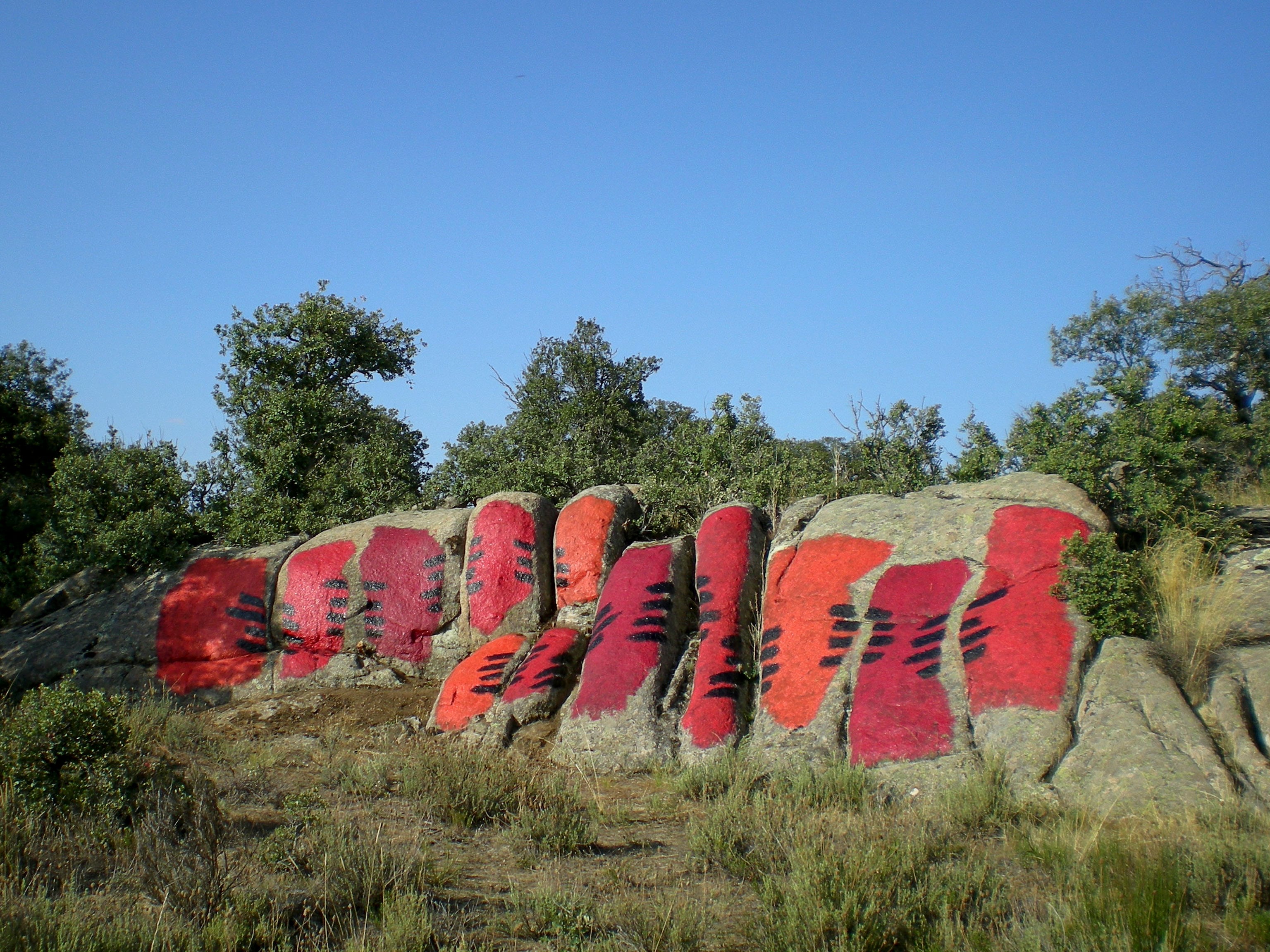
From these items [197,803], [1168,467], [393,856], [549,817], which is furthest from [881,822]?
[1168,467]

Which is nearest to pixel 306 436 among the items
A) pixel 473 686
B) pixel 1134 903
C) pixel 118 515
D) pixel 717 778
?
pixel 118 515

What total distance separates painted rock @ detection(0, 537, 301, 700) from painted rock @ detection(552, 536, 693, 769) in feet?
14.8

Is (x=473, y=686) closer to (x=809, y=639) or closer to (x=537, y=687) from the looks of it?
(x=537, y=687)

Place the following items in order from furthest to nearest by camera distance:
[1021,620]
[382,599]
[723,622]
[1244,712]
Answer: [382,599] → [723,622] → [1021,620] → [1244,712]

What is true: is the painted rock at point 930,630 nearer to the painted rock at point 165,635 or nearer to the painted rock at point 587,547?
the painted rock at point 587,547

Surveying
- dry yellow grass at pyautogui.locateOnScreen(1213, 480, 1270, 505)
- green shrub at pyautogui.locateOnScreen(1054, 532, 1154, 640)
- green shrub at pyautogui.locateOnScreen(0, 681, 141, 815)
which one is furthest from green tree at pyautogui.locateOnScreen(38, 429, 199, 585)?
dry yellow grass at pyautogui.locateOnScreen(1213, 480, 1270, 505)

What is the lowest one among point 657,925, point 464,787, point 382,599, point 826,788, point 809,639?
point 657,925

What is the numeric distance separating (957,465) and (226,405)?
10372 millimetres

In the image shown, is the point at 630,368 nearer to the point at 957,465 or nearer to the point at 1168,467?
the point at 957,465

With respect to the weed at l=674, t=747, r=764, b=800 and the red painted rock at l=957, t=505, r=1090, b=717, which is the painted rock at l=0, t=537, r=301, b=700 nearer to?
the weed at l=674, t=747, r=764, b=800

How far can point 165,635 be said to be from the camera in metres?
12.3

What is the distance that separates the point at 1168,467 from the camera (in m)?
9.76

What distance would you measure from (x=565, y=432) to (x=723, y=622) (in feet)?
24.9

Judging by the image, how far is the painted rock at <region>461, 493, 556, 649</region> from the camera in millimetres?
11672
